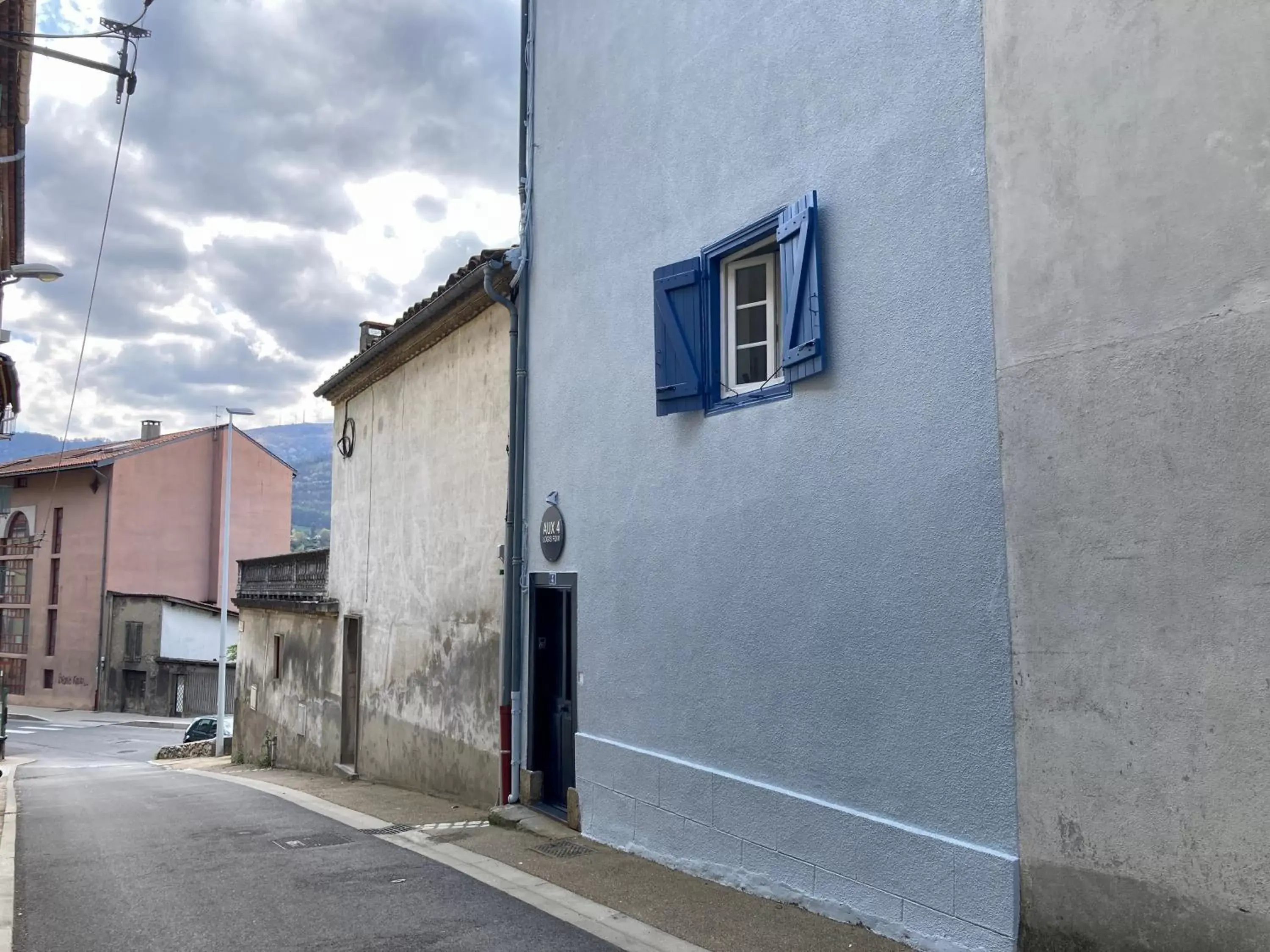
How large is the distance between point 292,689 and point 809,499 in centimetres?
1499

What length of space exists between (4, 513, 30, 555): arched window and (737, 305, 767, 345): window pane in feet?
150

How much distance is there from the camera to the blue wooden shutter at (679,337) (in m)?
7.18

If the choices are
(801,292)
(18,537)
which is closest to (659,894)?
(801,292)

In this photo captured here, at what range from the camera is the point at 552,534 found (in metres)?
9.12

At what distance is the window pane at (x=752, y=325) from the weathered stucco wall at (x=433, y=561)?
4.04m

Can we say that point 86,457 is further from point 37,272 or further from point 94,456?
point 37,272

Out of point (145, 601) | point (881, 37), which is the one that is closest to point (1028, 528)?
point (881, 37)

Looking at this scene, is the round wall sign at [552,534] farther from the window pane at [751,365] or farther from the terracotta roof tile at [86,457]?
the terracotta roof tile at [86,457]

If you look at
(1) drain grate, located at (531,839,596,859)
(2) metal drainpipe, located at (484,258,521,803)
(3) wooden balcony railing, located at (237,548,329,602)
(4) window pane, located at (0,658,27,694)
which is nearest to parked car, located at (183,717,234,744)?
(3) wooden balcony railing, located at (237,548,329,602)

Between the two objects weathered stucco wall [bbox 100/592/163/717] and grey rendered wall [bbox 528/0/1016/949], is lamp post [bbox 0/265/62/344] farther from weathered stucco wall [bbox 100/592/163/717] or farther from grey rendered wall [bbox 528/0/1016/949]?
weathered stucco wall [bbox 100/592/163/717]

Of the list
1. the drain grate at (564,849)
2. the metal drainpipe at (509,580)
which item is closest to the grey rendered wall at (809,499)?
the drain grate at (564,849)

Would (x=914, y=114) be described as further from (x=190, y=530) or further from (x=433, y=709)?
(x=190, y=530)

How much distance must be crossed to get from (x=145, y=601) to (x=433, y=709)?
104 feet

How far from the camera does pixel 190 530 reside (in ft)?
138
